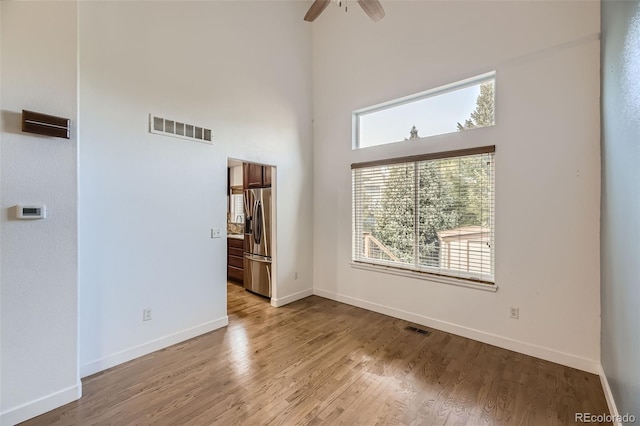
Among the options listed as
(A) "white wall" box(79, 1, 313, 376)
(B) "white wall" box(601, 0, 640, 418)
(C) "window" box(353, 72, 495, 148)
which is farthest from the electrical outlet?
(A) "white wall" box(79, 1, 313, 376)

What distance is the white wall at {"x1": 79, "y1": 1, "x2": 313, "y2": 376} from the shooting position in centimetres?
250

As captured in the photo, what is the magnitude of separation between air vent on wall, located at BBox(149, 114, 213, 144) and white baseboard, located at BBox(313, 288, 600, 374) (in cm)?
315

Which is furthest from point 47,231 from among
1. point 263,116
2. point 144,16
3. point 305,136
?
point 305,136

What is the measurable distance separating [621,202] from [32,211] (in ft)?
13.4

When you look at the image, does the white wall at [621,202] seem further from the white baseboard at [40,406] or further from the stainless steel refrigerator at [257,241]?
the stainless steel refrigerator at [257,241]

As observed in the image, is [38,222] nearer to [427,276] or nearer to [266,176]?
[266,176]

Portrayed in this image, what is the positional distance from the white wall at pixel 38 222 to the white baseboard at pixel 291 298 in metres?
2.41

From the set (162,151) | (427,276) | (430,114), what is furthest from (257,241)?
(430,114)

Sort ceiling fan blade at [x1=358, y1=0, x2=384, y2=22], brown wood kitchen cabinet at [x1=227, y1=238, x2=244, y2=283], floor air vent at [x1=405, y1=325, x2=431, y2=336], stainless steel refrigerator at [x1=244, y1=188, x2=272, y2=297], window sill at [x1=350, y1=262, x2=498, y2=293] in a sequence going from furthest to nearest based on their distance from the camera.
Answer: brown wood kitchen cabinet at [x1=227, y1=238, x2=244, y2=283] → stainless steel refrigerator at [x1=244, y1=188, x2=272, y2=297] → floor air vent at [x1=405, y1=325, x2=431, y2=336] → window sill at [x1=350, y1=262, x2=498, y2=293] → ceiling fan blade at [x1=358, y1=0, x2=384, y2=22]

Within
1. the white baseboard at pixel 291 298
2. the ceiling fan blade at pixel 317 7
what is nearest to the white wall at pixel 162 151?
the white baseboard at pixel 291 298

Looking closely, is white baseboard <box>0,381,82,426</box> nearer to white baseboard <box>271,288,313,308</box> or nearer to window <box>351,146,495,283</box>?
white baseboard <box>271,288,313,308</box>

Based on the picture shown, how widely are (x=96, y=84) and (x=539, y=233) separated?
15.0ft

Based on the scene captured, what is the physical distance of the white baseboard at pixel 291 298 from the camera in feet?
13.9

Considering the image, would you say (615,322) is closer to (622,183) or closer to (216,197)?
(622,183)
